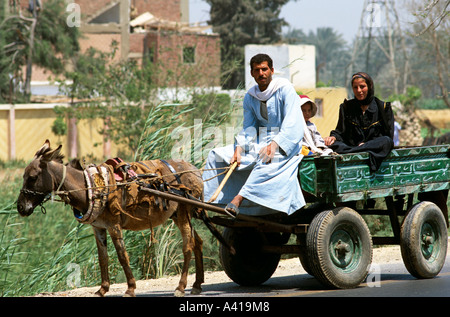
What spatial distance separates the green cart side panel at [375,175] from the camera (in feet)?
24.5

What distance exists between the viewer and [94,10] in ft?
151

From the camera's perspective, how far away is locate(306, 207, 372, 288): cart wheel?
23.9 ft

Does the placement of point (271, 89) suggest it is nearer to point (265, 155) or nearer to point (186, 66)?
point (265, 155)

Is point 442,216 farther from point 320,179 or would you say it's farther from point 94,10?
point 94,10

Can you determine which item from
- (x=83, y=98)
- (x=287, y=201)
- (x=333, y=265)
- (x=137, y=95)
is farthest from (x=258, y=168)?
(x=83, y=98)

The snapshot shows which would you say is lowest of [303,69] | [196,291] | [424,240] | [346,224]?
[196,291]

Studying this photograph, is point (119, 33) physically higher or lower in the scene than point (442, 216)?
higher

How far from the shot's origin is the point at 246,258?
837cm

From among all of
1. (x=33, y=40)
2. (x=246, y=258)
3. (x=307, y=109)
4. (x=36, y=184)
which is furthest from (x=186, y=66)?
(x=33, y=40)

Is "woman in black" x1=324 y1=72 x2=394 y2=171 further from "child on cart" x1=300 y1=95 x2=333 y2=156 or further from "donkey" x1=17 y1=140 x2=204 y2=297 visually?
"donkey" x1=17 y1=140 x2=204 y2=297

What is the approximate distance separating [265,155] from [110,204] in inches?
62.8

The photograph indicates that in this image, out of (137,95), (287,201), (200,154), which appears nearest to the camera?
(287,201)

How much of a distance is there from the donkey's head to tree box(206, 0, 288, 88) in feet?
144
